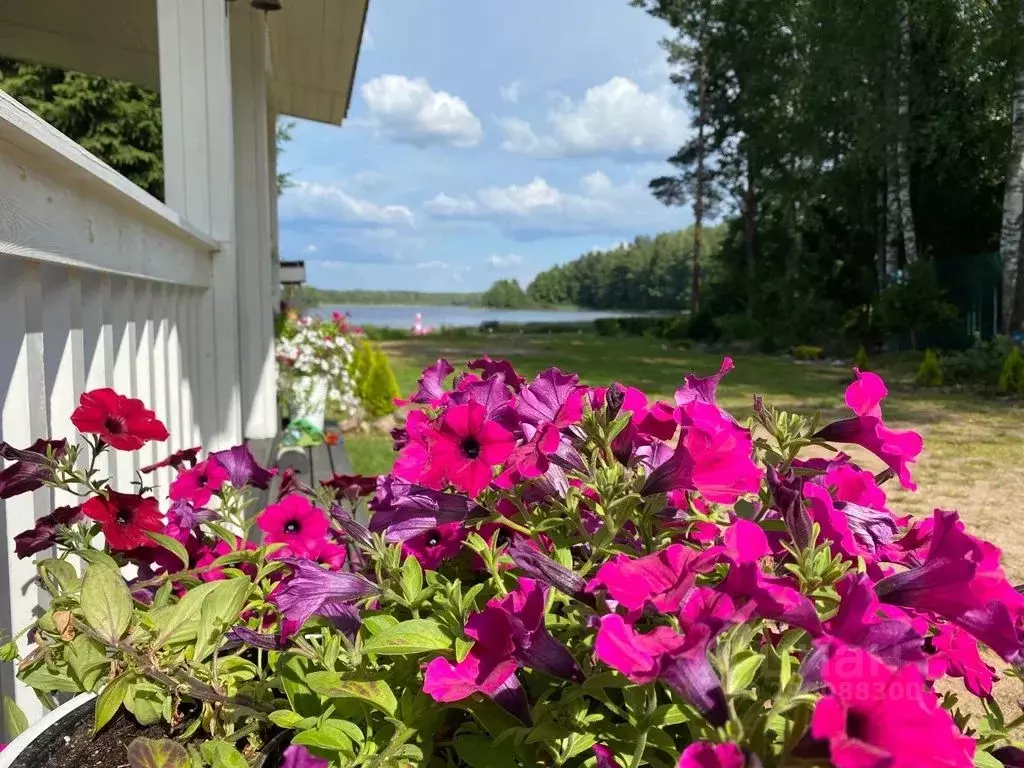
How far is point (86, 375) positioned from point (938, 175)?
1446 cm

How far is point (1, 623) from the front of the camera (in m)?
1.10

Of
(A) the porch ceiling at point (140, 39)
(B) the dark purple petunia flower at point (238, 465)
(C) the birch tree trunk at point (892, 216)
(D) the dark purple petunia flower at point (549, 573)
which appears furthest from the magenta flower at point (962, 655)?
(C) the birch tree trunk at point (892, 216)

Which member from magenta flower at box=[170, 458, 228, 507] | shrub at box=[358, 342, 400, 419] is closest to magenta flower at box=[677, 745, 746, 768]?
magenta flower at box=[170, 458, 228, 507]

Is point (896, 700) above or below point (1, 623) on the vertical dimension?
above

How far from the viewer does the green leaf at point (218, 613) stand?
2.76 feet

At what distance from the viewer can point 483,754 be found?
73cm

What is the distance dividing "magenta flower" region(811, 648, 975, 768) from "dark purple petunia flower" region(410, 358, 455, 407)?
2.41 ft

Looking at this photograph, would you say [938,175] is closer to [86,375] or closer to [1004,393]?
[1004,393]

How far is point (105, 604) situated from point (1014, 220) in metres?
13.0

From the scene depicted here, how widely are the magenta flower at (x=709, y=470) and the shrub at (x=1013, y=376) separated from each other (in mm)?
9941

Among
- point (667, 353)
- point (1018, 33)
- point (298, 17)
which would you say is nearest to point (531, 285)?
point (667, 353)

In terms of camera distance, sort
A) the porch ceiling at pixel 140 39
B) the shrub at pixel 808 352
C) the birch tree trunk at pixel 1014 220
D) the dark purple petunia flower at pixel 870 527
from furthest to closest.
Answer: the shrub at pixel 808 352 → the birch tree trunk at pixel 1014 220 → the porch ceiling at pixel 140 39 → the dark purple petunia flower at pixel 870 527

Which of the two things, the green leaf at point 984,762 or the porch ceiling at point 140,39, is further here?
the porch ceiling at point 140,39

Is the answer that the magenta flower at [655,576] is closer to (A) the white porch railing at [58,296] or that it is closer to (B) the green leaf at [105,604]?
(B) the green leaf at [105,604]
